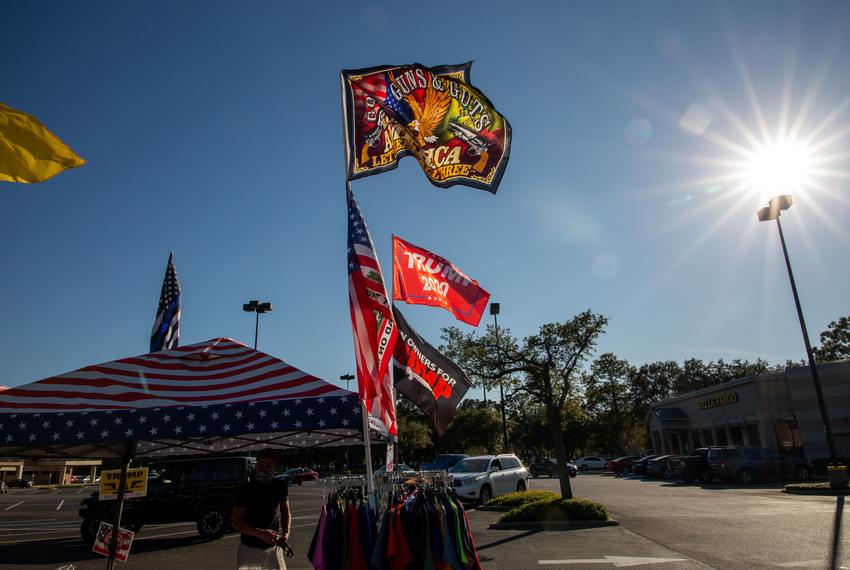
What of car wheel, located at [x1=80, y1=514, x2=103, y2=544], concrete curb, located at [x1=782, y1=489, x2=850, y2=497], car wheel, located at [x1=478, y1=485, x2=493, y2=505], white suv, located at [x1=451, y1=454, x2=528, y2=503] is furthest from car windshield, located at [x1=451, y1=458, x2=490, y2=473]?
car wheel, located at [x1=80, y1=514, x2=103, y2=544]

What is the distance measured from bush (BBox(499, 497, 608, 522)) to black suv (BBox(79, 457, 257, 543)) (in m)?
6.75

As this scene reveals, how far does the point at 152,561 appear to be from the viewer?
34.0ft

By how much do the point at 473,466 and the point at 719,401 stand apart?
26964 mm

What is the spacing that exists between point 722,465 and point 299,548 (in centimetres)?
2129

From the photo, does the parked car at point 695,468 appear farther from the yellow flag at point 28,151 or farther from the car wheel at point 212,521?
the yellow flag at point 28,151

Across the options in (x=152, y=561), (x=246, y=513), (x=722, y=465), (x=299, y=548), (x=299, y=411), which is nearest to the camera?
(x=246, y=513)

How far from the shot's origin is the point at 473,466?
763 inches

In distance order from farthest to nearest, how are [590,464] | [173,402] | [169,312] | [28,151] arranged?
[590,464] < [169,312] < [173,402] < [28,151]

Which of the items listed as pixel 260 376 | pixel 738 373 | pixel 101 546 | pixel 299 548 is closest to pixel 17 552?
pixel 299 548

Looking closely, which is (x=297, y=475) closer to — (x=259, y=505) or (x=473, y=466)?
(x=473, y=466)

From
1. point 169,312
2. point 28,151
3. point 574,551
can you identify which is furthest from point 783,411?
point 28,151

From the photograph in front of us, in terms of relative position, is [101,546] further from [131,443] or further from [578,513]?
[578,513]

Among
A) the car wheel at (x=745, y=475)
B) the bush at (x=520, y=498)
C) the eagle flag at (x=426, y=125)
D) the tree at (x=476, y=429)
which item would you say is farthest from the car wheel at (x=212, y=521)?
the tree at (x=476, y=429)

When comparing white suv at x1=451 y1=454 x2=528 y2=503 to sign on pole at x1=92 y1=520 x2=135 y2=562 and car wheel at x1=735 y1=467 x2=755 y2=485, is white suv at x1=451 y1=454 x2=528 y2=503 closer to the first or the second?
car wheel at x1=735 y1=467 x2=755 y2=485
